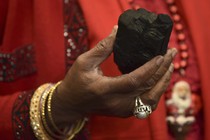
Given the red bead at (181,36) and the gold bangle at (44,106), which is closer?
the gold bangle at (44,106)

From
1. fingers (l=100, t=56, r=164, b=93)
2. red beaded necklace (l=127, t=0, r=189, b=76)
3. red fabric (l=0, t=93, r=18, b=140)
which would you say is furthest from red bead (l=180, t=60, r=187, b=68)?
red fabric (l=0, t=93, r=18, b=140)

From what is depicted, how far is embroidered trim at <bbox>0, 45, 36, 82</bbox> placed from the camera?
0.85 metres

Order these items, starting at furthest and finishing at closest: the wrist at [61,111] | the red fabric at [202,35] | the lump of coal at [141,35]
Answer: the red fabric at [202,35], the wrist at [61,111], the lump of coal at [141,35]

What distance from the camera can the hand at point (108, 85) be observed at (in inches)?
25.0

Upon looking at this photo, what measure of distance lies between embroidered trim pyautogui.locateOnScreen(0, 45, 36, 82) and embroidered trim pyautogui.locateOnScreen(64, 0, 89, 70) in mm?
89

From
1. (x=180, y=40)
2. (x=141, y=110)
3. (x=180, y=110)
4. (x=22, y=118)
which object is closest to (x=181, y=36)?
(x=180, y=40)

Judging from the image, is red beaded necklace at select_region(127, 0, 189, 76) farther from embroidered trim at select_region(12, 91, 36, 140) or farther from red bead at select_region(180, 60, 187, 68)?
embroidered trim at select_region(12, 91, 36, 140)

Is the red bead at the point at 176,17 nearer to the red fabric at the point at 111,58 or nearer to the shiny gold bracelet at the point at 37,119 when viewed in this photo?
the red fabric at the point at 111,58

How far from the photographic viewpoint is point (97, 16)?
79 centimetres

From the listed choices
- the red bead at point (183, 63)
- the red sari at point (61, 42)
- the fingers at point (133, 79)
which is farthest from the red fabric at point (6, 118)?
the red bead at point (183, 63)

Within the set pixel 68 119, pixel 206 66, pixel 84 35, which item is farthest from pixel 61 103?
pixel 206 66

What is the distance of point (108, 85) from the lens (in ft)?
2.12

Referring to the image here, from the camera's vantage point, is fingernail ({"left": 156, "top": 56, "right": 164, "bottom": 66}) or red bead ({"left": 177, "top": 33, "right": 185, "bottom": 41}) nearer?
fingernail ({"left": 156, "top": 56, "right": 164, "bottom": 66})

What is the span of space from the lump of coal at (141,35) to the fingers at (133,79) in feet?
0.04
